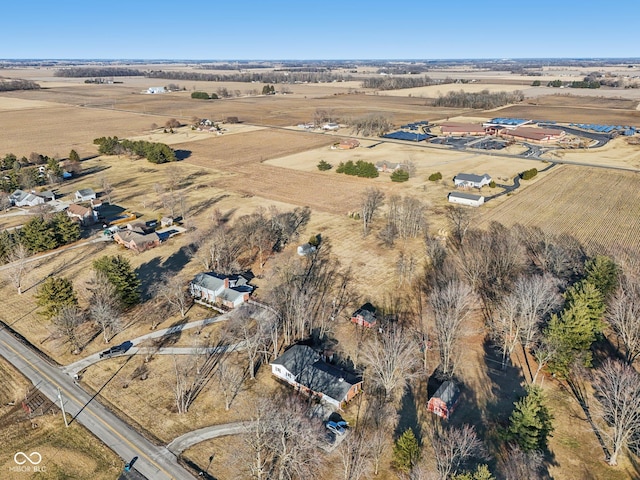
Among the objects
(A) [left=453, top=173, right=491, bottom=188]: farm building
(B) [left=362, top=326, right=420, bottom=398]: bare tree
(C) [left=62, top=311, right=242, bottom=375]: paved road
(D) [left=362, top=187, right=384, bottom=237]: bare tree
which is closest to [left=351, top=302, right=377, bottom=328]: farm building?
(B) [left=362, top=326, right=420, bottom=398]: bare tree

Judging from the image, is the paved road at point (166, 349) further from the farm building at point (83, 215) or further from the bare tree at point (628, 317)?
the farm building at point (83, 215)

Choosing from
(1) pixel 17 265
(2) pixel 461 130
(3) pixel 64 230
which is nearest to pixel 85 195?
(3) pixel 64 230

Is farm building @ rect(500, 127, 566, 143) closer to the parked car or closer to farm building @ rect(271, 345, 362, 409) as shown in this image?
farm building @ rect(271, 345, 362, 409)

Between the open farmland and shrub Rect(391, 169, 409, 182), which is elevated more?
shrub Rect(391, 169, 409, 182)

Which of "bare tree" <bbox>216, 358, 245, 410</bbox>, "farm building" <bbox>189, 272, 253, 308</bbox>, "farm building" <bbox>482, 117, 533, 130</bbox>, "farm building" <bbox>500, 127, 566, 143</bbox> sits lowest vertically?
"bare tree" <bbox>216, 358, 245, 410</bbox>

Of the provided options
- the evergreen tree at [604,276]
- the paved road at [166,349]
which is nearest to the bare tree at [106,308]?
the paved road at [166,349]

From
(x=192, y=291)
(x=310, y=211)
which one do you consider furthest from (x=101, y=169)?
(x=192, y=291)

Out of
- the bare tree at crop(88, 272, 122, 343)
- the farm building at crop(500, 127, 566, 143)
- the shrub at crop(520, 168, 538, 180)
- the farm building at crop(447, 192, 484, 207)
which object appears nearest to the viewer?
the bare tree at crop(88, 272, 122, 343)
